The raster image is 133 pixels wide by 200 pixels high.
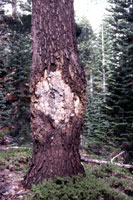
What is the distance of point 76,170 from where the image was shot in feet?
11.8

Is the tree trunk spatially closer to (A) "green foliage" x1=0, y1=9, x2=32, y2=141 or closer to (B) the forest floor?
(B) the forest floor

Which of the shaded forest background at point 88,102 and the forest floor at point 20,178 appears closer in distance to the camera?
the forest floor at point 20,178

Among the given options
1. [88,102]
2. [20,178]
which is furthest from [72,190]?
[88,102]

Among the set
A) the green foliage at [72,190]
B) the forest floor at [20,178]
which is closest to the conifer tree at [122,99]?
the forest floor at [20,178]

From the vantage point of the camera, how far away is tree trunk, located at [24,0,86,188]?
345 cm

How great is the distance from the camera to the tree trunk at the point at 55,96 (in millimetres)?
3449

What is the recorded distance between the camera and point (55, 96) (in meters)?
3.52

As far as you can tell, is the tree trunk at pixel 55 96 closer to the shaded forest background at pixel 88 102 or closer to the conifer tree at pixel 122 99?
the shaded forest background at pixel 88 102

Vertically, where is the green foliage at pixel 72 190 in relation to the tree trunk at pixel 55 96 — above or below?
below

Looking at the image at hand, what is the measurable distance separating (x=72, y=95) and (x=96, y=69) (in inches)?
919

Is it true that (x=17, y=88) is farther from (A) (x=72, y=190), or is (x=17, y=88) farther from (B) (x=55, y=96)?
(A) (x=72, y=190)

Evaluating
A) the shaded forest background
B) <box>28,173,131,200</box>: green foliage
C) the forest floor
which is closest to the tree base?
<box>28,173,131,200</box>: green foliage

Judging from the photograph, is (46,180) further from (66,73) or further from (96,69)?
(96,69)

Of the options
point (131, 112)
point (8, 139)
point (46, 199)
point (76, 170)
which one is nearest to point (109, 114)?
point (131, 112)
